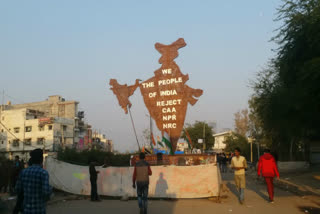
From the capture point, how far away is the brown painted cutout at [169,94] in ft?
63.0

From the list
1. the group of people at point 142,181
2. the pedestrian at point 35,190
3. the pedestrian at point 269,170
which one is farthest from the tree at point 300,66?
the pedestrian at point 35,190

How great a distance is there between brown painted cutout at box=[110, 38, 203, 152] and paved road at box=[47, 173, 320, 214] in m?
7.05

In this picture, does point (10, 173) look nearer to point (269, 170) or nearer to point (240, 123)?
point (269, 170)

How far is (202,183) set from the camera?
1232 cm

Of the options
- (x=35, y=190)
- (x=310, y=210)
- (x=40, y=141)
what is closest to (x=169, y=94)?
(x=310, y=210)

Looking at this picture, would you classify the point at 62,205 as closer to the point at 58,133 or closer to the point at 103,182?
the point at 103,182

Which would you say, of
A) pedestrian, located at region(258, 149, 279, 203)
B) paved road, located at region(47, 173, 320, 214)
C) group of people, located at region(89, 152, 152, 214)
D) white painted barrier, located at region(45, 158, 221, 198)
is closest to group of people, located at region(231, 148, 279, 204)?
pedestrian, located at region(258, 149, 279, 203)

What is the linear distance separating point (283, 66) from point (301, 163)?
1191 centimetres

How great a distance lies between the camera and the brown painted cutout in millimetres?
19188

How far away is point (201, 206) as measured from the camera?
1109 centimetres

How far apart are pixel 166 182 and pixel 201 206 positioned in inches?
76.5

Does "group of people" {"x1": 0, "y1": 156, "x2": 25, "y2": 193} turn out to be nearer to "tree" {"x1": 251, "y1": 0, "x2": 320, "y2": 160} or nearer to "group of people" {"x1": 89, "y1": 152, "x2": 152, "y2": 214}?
"group of people" {"x1": 89, "y1": 152, "x2": 152, "y2": 214}

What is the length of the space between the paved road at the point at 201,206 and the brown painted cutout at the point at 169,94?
7.05 m

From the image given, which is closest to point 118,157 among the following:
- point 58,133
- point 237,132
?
point 237,132
